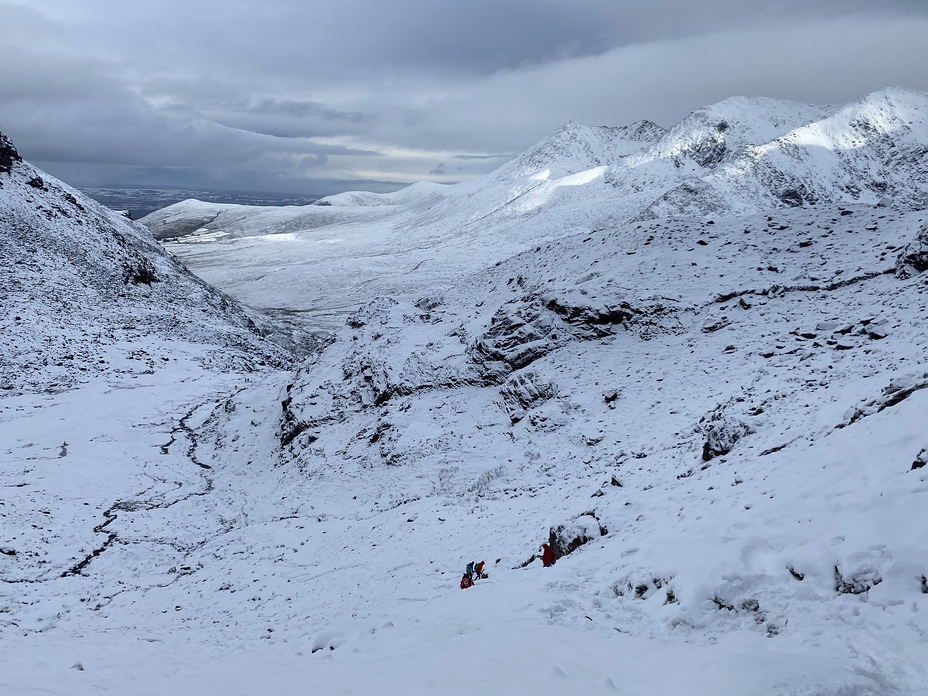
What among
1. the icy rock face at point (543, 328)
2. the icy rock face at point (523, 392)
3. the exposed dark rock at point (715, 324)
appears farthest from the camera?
the icy rock face at point (543, 328)

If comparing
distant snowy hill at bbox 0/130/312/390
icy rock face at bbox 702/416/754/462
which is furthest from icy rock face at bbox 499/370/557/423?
distant snowy hill at bbox 0/130/312/390

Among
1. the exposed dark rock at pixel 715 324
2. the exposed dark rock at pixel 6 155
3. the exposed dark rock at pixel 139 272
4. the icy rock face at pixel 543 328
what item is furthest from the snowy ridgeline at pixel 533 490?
the exposed dark rock at pixel 6 155

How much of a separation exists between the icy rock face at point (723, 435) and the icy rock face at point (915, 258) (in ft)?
40.4

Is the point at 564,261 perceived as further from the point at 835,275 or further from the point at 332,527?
the point at 332,527

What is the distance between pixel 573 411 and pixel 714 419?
6.10 metres

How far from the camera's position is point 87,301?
41719 mm

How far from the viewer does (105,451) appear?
82.9 feet

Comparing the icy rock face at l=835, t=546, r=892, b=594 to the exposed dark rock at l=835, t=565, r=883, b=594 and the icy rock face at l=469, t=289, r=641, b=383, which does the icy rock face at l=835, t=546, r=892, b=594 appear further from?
the icy rock face at l=469, t=289, r=641, b=383

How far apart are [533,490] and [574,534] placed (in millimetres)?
5272

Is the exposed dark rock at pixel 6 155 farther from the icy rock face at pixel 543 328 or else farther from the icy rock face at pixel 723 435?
the icy rock face at pixel 723 435

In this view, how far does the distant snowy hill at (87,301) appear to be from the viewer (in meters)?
34.8

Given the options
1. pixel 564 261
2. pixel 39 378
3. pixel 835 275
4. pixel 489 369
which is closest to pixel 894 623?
pixel 489 369

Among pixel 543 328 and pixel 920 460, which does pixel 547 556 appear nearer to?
pixel 920 460

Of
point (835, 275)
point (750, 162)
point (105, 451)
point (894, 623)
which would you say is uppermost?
A: point (750, 162)
